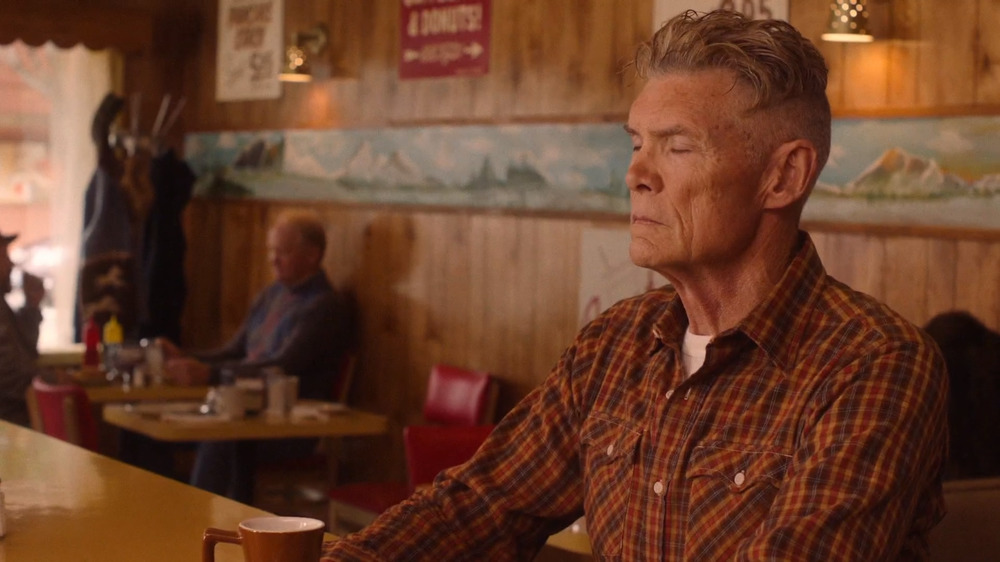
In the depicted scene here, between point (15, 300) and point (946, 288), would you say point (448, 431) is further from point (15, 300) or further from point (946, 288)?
point (15, 300)

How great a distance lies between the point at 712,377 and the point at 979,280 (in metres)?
2.22

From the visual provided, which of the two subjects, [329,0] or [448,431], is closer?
[448,431]

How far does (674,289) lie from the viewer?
6.44 ft

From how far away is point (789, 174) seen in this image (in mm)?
1810

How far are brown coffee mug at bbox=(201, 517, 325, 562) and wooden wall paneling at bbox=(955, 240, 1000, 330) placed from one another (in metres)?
2.64

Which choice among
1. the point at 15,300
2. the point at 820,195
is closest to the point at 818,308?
the point at 820,195

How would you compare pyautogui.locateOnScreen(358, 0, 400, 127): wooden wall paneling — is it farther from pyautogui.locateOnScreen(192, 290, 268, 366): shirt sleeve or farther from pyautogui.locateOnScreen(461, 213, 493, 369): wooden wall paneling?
pyautogui.locateOnScreen(192, 290, 268, 366): shirt sleeve

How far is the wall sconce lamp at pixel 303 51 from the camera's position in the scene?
6.30m

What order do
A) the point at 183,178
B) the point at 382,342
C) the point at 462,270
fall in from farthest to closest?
the point at 183,178, the point at 382,342, the point at 462,270

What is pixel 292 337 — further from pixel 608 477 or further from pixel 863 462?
pixel 863 462

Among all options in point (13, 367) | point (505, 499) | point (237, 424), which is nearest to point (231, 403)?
point (237, 424)

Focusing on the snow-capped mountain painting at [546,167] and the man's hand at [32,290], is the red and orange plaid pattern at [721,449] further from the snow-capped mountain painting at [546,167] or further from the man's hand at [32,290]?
the man's hand at [32,290]

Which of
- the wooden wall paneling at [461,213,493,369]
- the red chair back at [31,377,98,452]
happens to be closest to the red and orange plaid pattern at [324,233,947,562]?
the red chair back at [31,377,98,452]

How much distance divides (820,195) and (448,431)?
131 centimetres
